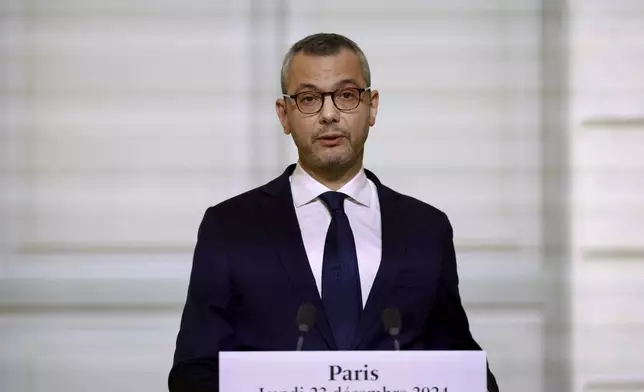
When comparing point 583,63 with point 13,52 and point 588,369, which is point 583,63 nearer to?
point 588,369

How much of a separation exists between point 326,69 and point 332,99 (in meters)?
0.06

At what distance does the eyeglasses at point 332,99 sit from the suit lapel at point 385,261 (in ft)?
0.73

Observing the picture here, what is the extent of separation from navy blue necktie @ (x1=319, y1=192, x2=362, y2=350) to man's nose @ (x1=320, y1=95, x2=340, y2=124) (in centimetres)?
17

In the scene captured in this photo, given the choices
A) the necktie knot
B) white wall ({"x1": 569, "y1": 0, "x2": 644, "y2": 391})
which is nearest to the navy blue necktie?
the necktie knot

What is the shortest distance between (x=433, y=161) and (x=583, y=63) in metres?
0.47

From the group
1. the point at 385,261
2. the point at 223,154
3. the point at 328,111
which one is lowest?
the point at 385,261

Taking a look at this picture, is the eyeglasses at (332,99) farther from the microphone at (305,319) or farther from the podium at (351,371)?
the podium at (351,371)

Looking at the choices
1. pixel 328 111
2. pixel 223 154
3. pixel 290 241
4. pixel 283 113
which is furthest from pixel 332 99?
pixel 223 154

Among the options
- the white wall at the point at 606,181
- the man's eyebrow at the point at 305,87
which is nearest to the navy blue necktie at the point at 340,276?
the man's eyebrow at the point at 305,87

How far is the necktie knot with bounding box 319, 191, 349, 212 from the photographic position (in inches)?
73.7

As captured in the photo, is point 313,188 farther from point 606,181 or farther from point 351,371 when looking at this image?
point 606,181

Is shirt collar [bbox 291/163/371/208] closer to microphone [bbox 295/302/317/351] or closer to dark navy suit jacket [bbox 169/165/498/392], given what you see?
dark navy suit jacket [bbox 169/165/498/392]

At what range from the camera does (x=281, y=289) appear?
1.79 m

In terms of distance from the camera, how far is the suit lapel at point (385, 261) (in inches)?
67.6
